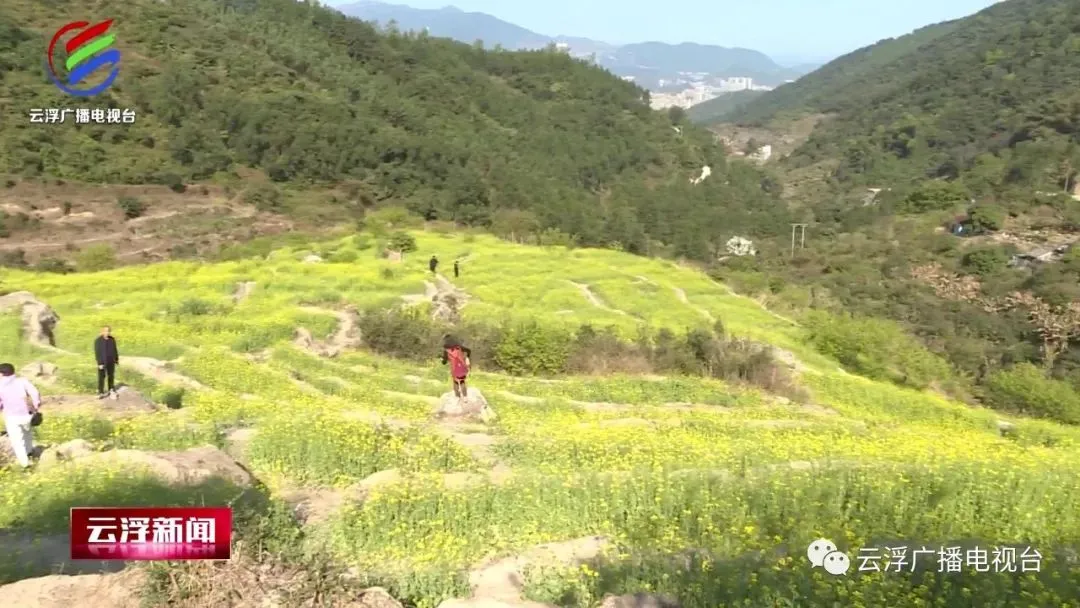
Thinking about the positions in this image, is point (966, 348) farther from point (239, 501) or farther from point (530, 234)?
point (239, 501)

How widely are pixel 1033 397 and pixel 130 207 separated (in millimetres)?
67417

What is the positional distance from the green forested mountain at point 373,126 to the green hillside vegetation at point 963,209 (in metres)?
20.0

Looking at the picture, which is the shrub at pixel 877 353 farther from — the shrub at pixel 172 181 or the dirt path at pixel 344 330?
the shrub at pixel 172 181

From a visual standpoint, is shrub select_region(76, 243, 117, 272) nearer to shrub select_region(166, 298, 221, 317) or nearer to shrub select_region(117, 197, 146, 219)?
shrub select_region(117, 197, 146, 219)

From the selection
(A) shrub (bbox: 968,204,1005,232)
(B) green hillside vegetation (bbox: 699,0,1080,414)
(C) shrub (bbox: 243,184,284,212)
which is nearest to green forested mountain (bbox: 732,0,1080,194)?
(B) green hillside vegetation (bbox: 699,0,1080,414)

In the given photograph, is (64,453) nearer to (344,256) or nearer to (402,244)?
(344,256)

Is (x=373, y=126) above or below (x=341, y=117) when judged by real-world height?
below

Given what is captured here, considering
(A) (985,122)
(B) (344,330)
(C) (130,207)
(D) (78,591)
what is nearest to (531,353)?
(B) (344,330)

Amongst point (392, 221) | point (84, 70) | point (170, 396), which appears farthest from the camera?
point (84, 70)

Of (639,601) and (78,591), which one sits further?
(639,601)

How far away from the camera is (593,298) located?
41.5 meters

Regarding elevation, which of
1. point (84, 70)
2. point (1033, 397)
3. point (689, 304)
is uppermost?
point (84, 70)

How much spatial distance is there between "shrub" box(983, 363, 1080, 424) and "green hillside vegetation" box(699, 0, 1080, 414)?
1.32 ft

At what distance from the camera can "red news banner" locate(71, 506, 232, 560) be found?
21.3 feet
